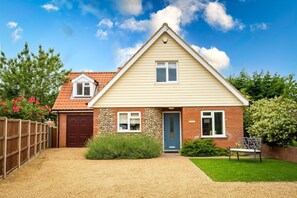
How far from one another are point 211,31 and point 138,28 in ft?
17.6

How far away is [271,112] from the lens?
54.2 ft

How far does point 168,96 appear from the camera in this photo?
62.8 feet

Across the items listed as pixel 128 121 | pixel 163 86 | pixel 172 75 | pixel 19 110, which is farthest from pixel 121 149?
pixel 19 110

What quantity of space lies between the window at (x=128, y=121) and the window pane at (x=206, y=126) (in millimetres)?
3886

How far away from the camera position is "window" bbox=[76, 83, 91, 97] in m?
25.3

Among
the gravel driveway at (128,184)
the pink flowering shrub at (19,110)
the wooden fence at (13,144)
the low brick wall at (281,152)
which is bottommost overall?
the gravel driveway at (128,184)

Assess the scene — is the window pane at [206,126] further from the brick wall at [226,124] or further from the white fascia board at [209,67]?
the white fascia board at [209,67]

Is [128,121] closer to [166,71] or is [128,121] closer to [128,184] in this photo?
[166,71]

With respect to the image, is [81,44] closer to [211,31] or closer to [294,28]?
[211,31]

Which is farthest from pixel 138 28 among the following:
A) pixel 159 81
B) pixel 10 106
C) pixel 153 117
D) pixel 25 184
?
pixel 25 184

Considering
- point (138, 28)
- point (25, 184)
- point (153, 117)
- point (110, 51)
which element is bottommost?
point (25, 184)

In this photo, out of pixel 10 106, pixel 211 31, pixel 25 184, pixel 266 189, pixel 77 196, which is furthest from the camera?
pixel 211 31

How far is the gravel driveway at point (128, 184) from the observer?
26.2 ft

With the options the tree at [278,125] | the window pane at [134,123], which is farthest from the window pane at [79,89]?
the tree at [278,125]
